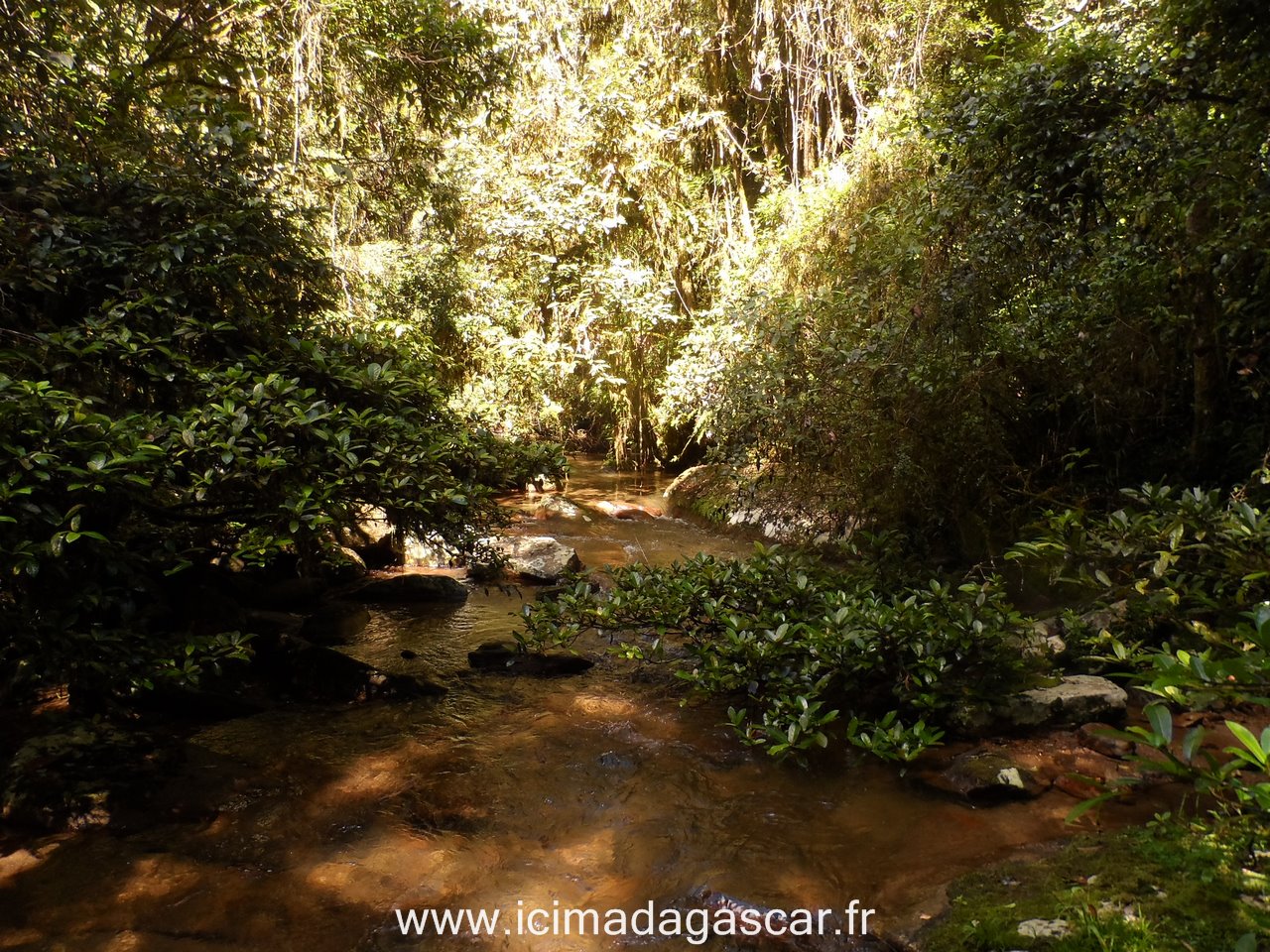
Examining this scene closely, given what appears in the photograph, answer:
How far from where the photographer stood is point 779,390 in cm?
605

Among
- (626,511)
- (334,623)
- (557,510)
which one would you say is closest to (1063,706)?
(334,623)

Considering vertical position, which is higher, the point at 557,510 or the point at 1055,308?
the point at 1055,308

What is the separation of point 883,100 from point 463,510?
31.8 feet

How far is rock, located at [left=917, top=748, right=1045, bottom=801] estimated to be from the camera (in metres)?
3.29

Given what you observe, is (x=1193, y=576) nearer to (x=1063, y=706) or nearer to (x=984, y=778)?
(x=1063, y=706)

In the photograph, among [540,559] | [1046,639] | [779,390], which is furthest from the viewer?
[540,559]

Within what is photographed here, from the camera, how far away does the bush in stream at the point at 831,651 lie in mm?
3684

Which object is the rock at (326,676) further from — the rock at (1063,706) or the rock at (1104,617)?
the rock at (1104,617)

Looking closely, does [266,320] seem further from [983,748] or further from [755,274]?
[755,274]

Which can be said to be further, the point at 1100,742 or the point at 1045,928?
the point at 1100,742

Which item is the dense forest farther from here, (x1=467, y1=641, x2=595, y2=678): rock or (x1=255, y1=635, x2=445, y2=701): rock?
(x1=467, y1=641, x2=595, y2=678): rock

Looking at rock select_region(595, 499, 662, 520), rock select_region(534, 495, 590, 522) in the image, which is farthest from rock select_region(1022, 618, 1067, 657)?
rock select_region(534, 495, 590, 522)

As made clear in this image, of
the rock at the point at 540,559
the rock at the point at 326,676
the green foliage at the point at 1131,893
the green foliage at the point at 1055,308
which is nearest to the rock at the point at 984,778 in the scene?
the green foliage at the point at 1131,893

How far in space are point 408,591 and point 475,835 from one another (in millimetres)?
4325
